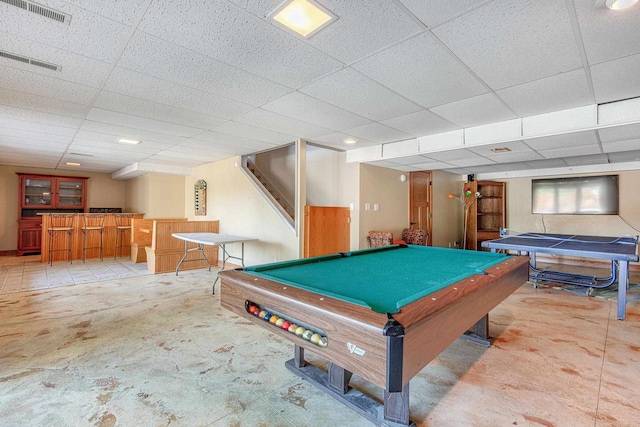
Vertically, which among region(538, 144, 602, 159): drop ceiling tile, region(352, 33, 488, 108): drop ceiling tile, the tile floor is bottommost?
the tile floor

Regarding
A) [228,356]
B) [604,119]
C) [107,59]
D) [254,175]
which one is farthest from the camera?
[254,175]

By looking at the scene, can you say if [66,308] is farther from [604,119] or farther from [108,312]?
[604,119]

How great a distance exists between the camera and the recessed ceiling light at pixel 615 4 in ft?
5.04

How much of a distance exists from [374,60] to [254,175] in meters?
4.25

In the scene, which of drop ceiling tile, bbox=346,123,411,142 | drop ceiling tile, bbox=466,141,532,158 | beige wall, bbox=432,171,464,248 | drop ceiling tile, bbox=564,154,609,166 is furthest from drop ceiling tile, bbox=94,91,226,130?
drop ceiling tile, bbox=564,154,609,166

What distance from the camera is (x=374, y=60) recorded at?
2193mm

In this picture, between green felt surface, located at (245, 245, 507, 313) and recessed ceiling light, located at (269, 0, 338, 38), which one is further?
recessed ceiling light, located at (269, 0, 338, 38)

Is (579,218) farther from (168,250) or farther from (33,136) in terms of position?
(33,136)

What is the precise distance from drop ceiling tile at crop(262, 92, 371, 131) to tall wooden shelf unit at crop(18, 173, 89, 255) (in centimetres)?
769

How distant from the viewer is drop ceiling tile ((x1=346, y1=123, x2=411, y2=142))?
3.91 m

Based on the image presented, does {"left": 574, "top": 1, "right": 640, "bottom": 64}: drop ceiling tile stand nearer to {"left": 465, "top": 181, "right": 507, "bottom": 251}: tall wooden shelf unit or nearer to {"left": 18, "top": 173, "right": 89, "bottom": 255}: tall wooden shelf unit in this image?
{"left": 465, "top": 181, "right": 507, "bottom": 251}: tall wooden shelf unit

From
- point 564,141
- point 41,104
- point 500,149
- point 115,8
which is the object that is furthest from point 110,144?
point 564,141

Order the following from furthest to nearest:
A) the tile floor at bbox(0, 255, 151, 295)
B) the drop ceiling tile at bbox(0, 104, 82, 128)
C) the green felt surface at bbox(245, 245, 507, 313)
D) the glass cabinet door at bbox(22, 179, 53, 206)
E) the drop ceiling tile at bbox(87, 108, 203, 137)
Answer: the glass cabinet door at bbox(22, 179, 53, 206)
the tile floor at bbox(0, 255, 151, 295)
the drop ceiling tile at bbox(87, 108, 203, 137)
the drop ceiling tile at bbox(0, 104, 82, 128)
the green felt surface at bbox(245, 245, 507, 313)

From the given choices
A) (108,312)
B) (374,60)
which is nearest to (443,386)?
(374,60)
